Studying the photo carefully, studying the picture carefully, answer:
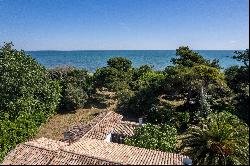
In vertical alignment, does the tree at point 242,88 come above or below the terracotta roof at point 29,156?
above

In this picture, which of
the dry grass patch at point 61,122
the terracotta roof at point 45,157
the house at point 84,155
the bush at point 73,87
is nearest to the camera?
the terracotta roof at point 45,157

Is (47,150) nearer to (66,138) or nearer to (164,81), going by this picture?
(66,138)

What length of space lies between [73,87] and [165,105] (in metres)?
13.1

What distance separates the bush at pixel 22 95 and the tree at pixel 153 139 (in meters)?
10.5

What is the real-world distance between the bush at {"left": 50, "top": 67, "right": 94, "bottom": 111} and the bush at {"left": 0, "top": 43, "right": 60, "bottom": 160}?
12.3 feet

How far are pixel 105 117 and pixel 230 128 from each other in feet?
45.3

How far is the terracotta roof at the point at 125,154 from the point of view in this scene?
2188 cm

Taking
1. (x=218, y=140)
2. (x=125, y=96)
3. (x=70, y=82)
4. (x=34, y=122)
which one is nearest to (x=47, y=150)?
(x=218, y=140)

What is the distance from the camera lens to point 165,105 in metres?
40.6

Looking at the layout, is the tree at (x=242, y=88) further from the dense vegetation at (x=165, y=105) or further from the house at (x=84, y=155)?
the house at (x=84, y=155)

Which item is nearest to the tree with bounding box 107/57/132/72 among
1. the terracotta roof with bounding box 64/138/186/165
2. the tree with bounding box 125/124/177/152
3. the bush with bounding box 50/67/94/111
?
the bush with bounding box 50/67/94/111

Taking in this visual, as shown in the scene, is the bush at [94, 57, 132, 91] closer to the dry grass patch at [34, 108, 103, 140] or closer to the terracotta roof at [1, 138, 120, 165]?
the dry grass patch at [34, 108, 103, 140]

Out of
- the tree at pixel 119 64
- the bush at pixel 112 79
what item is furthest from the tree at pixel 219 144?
the tree at pixel 119 64

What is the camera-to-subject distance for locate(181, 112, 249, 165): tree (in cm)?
2217
